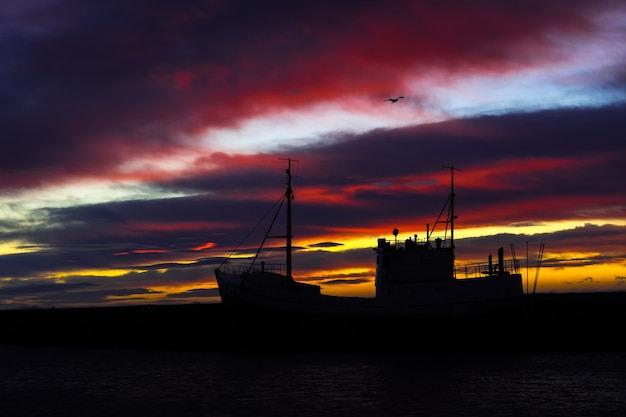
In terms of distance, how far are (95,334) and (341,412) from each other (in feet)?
195

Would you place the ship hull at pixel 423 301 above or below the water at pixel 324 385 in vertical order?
above

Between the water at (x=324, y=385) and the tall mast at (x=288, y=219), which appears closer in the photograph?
the water at (x=324, y=385)

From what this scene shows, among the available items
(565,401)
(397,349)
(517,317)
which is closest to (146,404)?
(565,401)

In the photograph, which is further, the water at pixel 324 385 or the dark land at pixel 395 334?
the dark land at pixel 395 334

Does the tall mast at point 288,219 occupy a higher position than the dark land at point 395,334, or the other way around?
the tall mast at point 288,219

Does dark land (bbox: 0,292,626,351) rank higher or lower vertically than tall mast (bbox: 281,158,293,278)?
lower

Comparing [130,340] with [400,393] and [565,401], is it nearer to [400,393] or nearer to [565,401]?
[400,393]

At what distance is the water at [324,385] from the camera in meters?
34.2

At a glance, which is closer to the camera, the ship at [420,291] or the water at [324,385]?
the water at [324,385]

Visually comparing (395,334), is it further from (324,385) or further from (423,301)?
(324,385)

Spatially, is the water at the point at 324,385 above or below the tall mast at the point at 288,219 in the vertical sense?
below

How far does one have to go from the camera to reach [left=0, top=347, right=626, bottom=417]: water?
34.2 metres

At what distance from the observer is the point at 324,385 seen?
4084 centimetres

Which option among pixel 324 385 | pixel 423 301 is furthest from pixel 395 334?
pixel 324 385
